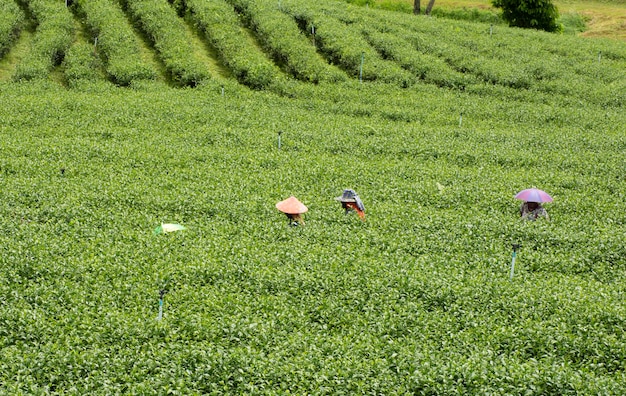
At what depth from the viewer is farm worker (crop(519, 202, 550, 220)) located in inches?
866

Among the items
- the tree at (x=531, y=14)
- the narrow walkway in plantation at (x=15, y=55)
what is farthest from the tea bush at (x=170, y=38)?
the tree at (x=531, y=14)

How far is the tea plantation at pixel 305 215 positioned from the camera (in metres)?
13.6

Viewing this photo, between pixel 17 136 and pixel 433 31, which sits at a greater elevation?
pixel 433 31

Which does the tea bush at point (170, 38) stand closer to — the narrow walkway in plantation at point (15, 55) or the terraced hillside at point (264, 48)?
the terraced hillside at point (264, 48)

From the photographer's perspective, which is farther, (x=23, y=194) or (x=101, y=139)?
(x=101, y=139)

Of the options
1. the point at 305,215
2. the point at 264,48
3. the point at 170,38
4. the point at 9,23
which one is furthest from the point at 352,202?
the point at 9,23

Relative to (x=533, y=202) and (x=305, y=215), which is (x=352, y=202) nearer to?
(x=305, y=215)

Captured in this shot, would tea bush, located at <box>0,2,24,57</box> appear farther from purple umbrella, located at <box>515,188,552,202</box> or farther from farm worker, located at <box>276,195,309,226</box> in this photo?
purple umbrella, located at <box>515,188,552,202</box>

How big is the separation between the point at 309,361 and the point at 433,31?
132 ft

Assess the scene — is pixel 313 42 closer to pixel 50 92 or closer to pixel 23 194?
pixel 50 92

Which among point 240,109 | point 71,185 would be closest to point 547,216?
point 71,185

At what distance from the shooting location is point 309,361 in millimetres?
13391

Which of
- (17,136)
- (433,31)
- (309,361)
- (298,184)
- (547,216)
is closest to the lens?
(309,361)

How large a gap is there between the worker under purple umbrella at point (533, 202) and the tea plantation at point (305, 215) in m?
0.48
